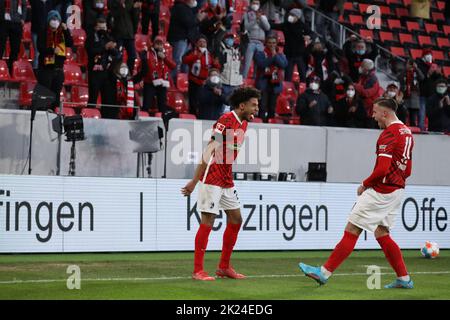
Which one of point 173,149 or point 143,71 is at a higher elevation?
point 143,71

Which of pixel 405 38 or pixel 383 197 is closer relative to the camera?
pixel 383 197

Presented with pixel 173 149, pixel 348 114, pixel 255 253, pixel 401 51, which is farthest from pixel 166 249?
pixel 401 51

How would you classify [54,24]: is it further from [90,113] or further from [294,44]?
[294,44]

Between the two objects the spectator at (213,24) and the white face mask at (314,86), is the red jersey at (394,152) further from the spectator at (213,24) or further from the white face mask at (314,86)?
the spectator at (213,24)

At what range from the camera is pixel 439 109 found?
22.2 m

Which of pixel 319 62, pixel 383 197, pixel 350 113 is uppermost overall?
Result: pixel 319 62

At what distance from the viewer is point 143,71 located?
18.6 meters

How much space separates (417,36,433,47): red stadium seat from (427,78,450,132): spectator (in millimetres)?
5328

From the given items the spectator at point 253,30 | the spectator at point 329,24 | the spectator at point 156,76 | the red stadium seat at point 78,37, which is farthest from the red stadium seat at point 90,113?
the spectator at point 329,24

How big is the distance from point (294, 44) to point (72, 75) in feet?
18.6

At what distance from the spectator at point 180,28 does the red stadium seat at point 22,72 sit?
314cm

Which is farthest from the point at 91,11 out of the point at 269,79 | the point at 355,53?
the point at 355,53
